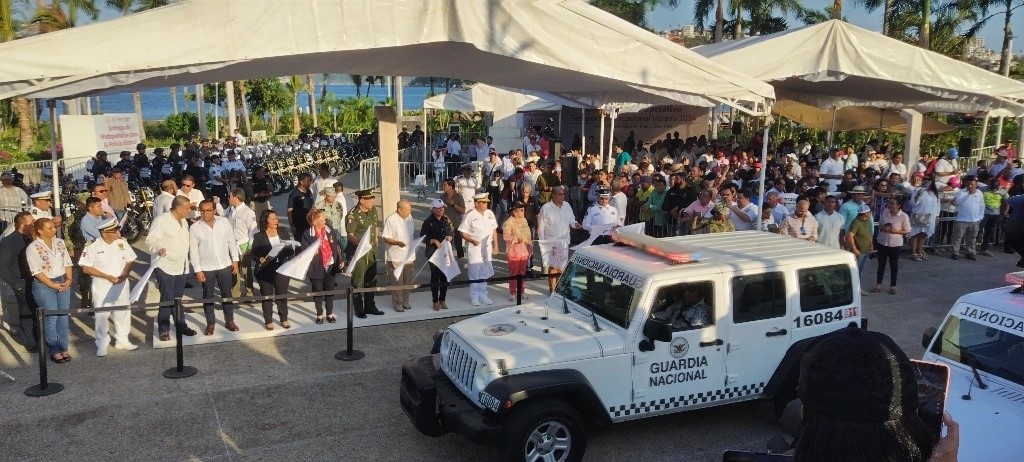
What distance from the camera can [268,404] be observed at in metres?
6.89

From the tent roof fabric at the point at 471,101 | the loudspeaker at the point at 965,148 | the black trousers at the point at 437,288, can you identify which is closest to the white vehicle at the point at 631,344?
the black trousers at the point at 437,288

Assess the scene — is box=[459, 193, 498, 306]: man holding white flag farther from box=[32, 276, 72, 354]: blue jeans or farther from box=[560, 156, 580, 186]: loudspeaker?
box=[560, 156, 580, 186]: loudspeaker

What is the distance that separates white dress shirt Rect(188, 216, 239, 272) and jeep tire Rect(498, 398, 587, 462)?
202 inches

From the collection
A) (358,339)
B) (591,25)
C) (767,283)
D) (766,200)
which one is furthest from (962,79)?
(358,339)

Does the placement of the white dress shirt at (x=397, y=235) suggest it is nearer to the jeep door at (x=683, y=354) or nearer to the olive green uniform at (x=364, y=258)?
the olive green uniform at (x=364, y=258)

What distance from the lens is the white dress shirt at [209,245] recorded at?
339 inches

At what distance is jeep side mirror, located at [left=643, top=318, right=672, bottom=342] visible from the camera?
5340mm

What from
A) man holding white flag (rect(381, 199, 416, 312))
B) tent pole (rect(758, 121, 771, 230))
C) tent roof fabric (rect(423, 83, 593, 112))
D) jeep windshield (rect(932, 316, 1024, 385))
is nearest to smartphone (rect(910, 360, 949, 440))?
jeep windshield (rect(932, 316, 1024, 385))

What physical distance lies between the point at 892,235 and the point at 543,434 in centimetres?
799

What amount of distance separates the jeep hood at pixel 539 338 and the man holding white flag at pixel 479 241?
3.87 metres

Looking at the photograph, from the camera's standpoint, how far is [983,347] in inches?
215

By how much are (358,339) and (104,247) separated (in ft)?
9.98

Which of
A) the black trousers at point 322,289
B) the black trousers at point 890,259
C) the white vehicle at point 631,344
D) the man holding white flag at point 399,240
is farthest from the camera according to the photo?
the black trousers at point 890,259

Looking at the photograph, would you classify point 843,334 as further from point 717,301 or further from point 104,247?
point 104,247
